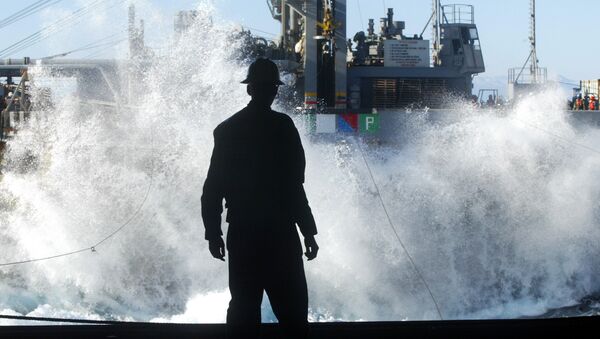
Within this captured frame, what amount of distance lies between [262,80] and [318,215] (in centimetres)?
1289

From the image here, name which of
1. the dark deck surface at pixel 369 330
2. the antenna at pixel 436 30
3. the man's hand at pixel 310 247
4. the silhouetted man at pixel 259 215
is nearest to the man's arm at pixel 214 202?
the silhouetted man at pixel 259 215

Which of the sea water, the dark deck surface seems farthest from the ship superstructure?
the dark deck surface

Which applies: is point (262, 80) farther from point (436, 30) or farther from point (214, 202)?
point (436, 30)

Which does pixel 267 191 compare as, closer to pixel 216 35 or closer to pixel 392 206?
pixel 392 206

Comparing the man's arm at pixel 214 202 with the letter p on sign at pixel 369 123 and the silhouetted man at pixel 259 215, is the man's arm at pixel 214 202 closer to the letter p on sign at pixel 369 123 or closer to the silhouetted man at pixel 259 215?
the silhouetted man at pixel 259 215

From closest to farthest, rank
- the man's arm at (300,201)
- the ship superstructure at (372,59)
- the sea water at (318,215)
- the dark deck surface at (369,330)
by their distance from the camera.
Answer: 1. the man's arm at (300,201)
2. the dark deck surface at (369,330)
3. the sea water at (318,215)
4. the ship superstructure at (372,59)

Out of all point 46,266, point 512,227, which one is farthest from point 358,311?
point 46,266

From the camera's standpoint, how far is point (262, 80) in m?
4.75

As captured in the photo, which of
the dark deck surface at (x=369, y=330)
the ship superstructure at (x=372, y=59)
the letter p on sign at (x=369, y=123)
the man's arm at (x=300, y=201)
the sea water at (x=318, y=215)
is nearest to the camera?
the man's arm at (x=300, y=201)

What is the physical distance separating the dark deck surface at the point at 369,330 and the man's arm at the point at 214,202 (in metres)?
1.43

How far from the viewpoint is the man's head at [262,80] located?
15.6ft

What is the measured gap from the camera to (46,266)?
1744cm

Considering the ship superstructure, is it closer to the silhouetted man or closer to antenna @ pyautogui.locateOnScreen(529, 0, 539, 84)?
antenna @ pyautogui.locateOnScreen(529, 0, 539, 84)

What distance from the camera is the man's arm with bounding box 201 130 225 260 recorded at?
15.2 ft
